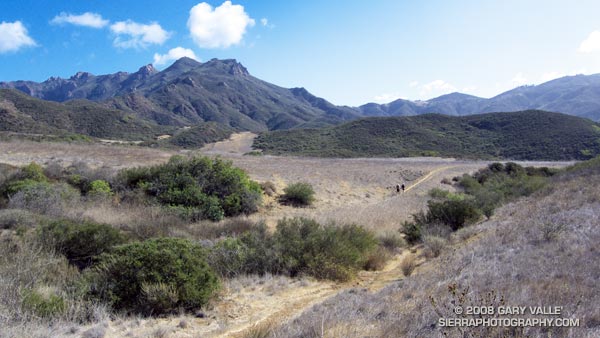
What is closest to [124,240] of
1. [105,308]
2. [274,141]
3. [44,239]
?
[44,239]

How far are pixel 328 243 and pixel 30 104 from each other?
9669cm

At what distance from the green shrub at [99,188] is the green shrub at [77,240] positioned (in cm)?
682

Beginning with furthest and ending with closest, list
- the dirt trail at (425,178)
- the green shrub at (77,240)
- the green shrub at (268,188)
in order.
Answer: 1. the dirt trail at (425,178)
2. the green shrub at (268,188)
3. the green shrub at (77,240)

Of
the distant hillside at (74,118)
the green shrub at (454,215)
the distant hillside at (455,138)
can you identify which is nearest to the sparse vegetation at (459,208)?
the green shrub at (454,215)

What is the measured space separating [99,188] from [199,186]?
4.22 m

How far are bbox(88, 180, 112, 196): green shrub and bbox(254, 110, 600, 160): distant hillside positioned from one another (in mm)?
42601

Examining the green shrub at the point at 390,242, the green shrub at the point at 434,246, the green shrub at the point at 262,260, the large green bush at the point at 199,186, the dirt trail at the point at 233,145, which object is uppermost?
the dirt trail at the point at 233,145

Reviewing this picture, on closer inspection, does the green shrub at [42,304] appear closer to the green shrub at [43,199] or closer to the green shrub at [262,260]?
the green shrub at [262,260]

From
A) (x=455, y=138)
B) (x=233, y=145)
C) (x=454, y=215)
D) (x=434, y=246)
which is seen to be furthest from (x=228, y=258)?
(x=455, y=138)

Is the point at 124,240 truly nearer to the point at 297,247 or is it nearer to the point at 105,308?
the point at 105,308

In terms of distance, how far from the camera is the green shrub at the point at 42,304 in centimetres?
499

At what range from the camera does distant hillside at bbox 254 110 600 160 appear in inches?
2421

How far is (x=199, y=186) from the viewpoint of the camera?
52.7ft

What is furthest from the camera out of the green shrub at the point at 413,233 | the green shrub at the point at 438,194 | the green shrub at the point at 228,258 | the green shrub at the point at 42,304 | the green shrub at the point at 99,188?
the green shrub at the point at 438,194
